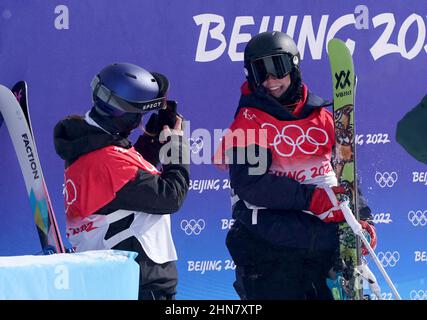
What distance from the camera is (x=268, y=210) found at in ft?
16.7

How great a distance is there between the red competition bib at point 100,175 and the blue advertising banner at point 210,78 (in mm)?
1484

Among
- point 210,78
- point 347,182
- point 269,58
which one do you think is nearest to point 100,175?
point 269,58

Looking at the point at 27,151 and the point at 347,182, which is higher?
the point at 27,151

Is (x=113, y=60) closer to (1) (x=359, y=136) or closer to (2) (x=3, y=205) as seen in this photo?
(2) (x=3, y=205)

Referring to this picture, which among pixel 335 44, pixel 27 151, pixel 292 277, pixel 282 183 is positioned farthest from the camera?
pixel 27 151

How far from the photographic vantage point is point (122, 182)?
4.68 m

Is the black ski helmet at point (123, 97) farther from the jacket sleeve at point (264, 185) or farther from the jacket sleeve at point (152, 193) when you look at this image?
the jacket sleeve at point (264, 185)

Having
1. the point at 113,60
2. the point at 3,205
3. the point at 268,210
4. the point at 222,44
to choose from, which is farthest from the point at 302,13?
the point at 3,205

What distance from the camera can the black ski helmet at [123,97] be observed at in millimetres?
4789

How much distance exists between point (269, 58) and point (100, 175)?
3.38ft

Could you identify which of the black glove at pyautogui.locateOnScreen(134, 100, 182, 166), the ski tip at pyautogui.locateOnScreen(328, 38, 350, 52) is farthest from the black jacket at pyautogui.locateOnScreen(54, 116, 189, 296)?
the ski tip at pyautogui.locateOnScreen(328, 38, 350, 52)

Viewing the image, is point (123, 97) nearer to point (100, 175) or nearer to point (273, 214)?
point (100, 175)

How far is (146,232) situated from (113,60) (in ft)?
5.68

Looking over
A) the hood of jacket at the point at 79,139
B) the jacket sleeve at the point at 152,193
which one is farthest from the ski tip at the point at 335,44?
the hood of jacket at the point at 79,139
